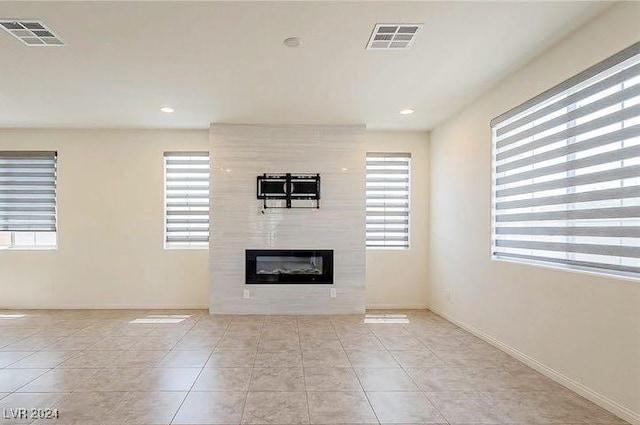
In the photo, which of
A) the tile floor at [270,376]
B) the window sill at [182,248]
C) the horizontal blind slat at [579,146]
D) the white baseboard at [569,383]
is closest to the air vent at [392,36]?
the horizontal blind slat at [579,146]

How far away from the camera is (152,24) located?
2807 mm

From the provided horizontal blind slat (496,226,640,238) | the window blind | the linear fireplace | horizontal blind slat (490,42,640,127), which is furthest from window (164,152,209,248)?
horizontal blind slat (496,226,640,238)

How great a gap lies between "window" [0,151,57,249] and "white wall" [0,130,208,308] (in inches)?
6.3

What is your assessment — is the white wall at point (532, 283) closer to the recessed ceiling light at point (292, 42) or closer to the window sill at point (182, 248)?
the recessed ceiling light at point (292, 42)

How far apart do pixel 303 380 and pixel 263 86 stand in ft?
9.54

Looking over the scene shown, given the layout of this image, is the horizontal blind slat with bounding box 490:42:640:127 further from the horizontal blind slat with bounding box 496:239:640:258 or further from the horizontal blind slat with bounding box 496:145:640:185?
the horizontal blind slat with bounding box 496:239:640:258

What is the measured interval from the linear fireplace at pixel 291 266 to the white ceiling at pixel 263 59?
1911mm

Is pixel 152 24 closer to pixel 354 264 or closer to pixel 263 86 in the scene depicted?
pixel 263 86

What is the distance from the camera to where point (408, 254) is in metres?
6.11

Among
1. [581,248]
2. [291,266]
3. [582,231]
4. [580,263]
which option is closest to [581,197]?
[582,231]

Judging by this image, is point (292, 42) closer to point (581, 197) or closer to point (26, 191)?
point (581, 197)

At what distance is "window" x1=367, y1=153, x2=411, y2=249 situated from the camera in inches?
242

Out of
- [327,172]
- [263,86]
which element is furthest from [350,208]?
[263,86]

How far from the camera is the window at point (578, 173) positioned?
253 cm
